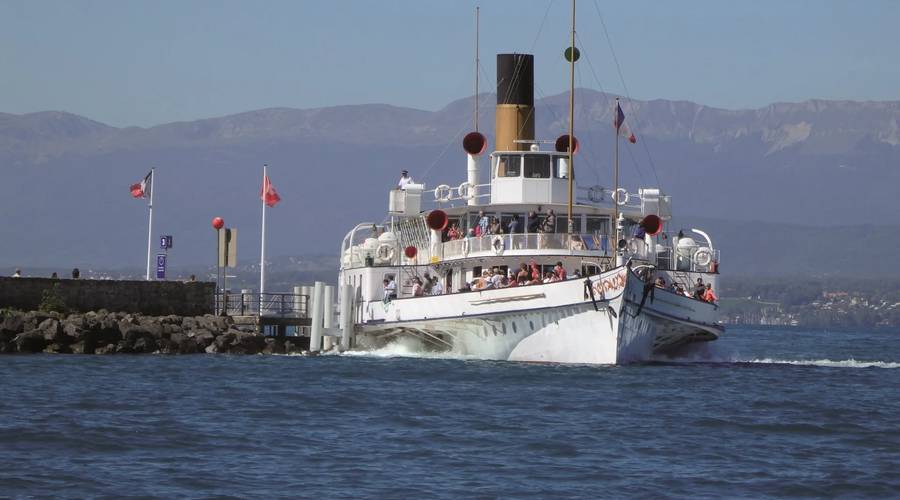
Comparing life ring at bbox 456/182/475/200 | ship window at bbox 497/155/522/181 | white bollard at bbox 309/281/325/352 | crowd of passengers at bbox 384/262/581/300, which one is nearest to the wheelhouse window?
ship window at bbox 497/155/522/181

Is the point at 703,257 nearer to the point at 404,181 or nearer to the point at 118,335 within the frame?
the point at 404,181

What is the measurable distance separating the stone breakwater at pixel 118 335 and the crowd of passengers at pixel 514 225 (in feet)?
27.1

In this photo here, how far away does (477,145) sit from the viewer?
54094 millimetres

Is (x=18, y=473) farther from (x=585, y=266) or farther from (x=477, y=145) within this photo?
(x=477, y=145)

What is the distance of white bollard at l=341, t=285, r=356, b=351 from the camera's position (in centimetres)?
5409

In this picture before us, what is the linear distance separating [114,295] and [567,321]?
57.0 feet

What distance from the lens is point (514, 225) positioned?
48688mm

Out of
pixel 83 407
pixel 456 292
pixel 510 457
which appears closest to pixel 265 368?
pixel 456 292

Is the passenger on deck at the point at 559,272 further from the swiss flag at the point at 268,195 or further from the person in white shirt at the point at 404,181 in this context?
the swiss flag at the point at 268,195

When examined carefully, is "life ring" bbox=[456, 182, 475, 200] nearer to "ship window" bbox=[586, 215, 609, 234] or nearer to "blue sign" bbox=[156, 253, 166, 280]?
"ship window" bbox=[586, 215, 609, 234]

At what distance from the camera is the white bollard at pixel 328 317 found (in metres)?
Answer: 54.0

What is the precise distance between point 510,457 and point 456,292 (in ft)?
62.1

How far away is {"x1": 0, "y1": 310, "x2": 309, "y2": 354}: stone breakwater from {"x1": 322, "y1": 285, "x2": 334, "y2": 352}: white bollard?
73.2 inches

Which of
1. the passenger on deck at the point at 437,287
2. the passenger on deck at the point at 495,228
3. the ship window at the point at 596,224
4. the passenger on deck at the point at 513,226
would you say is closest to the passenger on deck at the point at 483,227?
the passenger on deck at the point at 495,228
